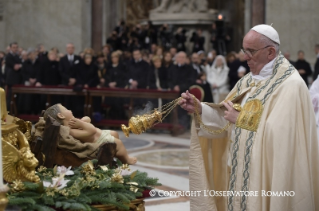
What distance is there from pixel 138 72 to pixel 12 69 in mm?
3247

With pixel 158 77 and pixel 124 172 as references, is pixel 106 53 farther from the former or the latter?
pixel 124 172

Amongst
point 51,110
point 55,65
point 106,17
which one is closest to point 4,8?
point 106,17

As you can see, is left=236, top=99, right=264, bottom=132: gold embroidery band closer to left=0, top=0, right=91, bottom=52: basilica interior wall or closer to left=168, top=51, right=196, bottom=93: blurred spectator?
left=168, top=51, right=196, bottom=93: blurred spectator

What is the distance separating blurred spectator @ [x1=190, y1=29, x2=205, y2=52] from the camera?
18906mm

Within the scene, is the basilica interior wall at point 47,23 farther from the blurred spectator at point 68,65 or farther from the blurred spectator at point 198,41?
the blurred spectator at point 68,65

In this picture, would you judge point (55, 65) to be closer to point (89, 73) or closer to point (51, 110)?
point (89, 73)

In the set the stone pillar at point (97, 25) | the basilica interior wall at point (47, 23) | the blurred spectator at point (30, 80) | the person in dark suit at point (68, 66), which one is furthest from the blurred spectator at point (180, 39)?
the person in dark suit at point (68, 66)

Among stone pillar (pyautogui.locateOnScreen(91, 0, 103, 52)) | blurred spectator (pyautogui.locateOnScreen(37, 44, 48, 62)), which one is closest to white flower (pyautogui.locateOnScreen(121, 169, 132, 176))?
blurred spectator (pyautogui.locateOnScreen(37, 44, 48, 62))

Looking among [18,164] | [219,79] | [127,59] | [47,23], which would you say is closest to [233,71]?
[219,79]

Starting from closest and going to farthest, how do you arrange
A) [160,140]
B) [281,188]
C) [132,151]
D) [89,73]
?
1. [281,188]
2. [132,151]
3. [160,140]
4. [89,73]

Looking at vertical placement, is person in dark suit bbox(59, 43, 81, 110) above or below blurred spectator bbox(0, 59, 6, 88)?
above

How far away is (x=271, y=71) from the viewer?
4496mm

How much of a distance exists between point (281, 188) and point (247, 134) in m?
0.50

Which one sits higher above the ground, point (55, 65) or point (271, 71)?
point (271, 71)
